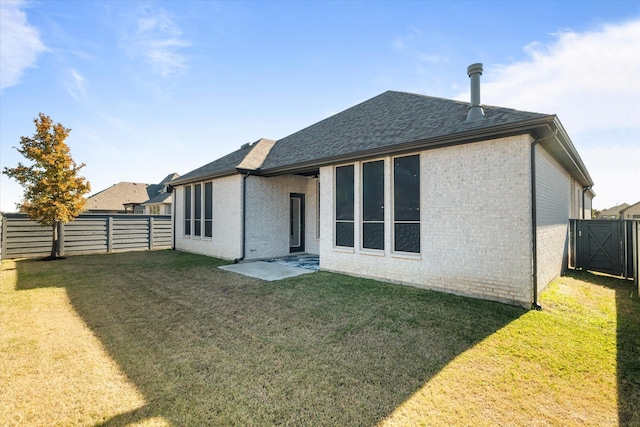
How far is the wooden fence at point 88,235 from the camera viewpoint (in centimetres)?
1212

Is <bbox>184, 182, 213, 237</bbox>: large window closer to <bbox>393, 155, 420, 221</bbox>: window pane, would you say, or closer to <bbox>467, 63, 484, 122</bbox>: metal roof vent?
<bbox>393, 155, 420, 221</bbox>: window pane

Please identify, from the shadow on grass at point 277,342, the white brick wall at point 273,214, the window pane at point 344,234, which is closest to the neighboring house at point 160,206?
the white brick wall at point 273,214

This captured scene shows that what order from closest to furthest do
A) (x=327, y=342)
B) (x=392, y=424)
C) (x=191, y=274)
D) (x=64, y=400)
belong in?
(x=392, y=424), (x=64, y=400), (x=327, y=342), (x=191, y=274)

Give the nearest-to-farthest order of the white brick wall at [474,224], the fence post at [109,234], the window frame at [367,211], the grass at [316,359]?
the grass at [316,359] → the white brick wall at [474,224] → the window frame at [367,211] → the fence post at [109,234]

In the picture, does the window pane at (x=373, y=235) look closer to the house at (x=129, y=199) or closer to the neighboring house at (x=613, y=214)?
the house at (x=129, y=199)

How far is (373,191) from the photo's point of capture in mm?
7430

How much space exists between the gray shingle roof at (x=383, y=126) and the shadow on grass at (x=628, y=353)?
3.53 m

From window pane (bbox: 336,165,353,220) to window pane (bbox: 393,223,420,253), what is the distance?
1.49 m

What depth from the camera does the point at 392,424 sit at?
7.80ft

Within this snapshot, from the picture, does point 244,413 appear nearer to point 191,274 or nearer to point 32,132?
point 191,274

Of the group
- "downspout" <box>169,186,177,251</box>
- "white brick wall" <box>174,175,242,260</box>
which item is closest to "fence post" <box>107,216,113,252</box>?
"downspout" <box>169,186,177,251</box>

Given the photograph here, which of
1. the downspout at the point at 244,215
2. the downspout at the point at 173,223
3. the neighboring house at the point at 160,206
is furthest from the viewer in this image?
the neighboring house at the point at 160,206

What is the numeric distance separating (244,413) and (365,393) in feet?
3.75

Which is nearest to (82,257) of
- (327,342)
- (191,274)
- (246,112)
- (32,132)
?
(32,132)
